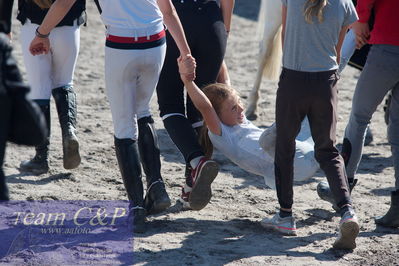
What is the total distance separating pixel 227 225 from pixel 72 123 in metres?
1.38

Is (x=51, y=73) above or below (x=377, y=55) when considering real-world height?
below

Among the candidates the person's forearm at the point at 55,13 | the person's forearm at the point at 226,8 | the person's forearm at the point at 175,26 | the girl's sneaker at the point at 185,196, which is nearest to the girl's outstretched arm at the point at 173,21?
the person's forearm at the point at 175,26

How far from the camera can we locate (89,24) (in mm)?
10344

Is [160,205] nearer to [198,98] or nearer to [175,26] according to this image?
[198,98]

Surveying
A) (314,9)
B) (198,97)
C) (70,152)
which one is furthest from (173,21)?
(70,152)

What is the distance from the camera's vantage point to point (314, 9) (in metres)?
3.88

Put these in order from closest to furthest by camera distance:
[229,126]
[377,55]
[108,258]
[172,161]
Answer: [108,258] → [377,55] → [229,126] → [172,161]

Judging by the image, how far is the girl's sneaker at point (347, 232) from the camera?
4031 millimetres

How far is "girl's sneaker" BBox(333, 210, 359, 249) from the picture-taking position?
4.03 meters

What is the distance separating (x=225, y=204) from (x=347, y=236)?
3.42 feet

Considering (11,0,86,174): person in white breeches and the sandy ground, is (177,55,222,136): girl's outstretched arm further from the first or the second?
(11,0,86,174): person in white breeches

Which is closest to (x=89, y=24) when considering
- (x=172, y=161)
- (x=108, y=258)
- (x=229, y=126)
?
(x=172, y=161)

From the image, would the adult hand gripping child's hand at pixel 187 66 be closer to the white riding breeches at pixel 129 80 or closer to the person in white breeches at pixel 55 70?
the white riding breeches at pixel 129 80

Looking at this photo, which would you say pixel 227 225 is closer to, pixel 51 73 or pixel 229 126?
pixel 229 126
